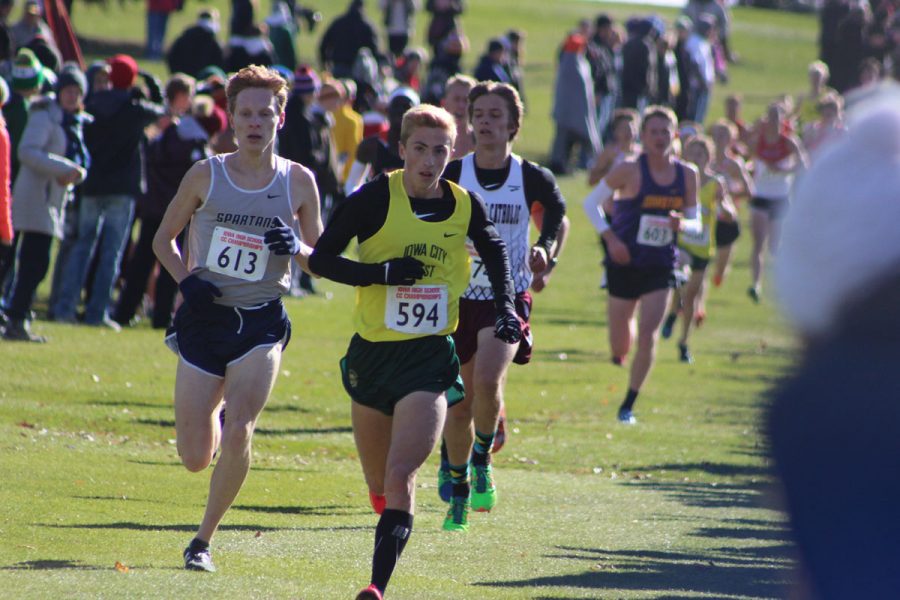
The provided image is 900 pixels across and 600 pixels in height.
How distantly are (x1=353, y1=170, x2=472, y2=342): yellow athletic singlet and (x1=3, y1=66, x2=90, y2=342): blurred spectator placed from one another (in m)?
6.61

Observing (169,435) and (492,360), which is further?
(169,435)

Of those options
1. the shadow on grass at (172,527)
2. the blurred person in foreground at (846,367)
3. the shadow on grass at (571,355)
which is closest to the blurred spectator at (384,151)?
the shadow on grass at (172,527)

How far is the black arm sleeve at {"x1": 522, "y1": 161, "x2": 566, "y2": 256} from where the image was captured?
8750 mm

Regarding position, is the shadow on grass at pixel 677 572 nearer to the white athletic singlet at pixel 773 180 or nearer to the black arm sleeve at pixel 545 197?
the black arm sleeve at pixel 545 197

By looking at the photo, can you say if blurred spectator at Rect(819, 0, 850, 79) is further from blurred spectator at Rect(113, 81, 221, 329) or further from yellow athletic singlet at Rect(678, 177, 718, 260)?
blurred spectator at Rect(113, 81, 221, 329)

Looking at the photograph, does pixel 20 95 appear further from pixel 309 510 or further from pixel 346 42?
pixel 346 42

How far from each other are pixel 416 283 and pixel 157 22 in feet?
78.2

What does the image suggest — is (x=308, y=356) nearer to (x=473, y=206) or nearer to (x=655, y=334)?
(x=655, y=334)

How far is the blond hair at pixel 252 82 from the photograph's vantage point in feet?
22.9

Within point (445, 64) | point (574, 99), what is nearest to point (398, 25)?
point (574, 99)

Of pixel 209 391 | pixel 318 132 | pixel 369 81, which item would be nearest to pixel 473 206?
pixel 209 391

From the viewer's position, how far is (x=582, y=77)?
2609 centimetres

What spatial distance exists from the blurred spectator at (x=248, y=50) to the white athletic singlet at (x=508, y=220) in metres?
10.6

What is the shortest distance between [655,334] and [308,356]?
13.1 ft
